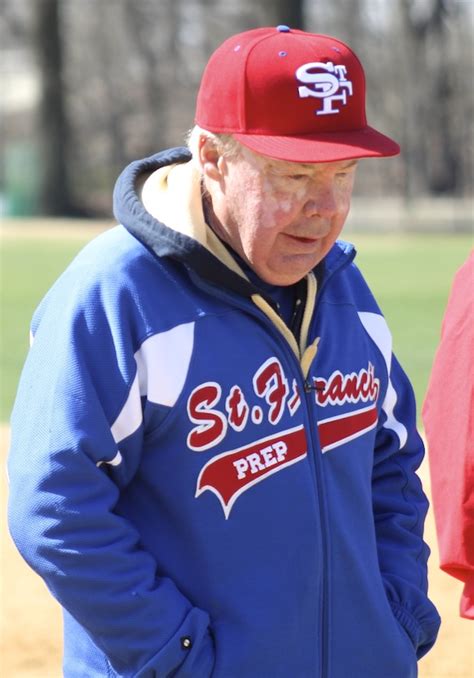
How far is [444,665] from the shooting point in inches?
182

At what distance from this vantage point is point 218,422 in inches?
94.7

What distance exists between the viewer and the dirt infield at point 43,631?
4.61 m

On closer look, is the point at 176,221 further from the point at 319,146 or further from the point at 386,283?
the point at 386,283

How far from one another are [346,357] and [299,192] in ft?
1.34

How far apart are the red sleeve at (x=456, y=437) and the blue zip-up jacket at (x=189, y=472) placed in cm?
26

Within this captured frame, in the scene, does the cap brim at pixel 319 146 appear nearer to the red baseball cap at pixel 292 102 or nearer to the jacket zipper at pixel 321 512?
the red baseball cap at pixel 292 102

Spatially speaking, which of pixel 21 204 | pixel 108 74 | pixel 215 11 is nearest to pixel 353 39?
pixel 215 11

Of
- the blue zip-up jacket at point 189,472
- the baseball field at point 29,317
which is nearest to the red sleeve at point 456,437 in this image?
the blue zip-up jacket at point 189,472

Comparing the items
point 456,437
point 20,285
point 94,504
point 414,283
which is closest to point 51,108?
point 20,285

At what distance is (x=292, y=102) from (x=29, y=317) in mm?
12527

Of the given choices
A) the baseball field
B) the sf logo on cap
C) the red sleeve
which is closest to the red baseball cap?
the sf logo on cap

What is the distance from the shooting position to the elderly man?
92.0 inches

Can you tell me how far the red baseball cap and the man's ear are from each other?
3 centimetres

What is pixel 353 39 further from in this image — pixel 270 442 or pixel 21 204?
pixel 270 442
